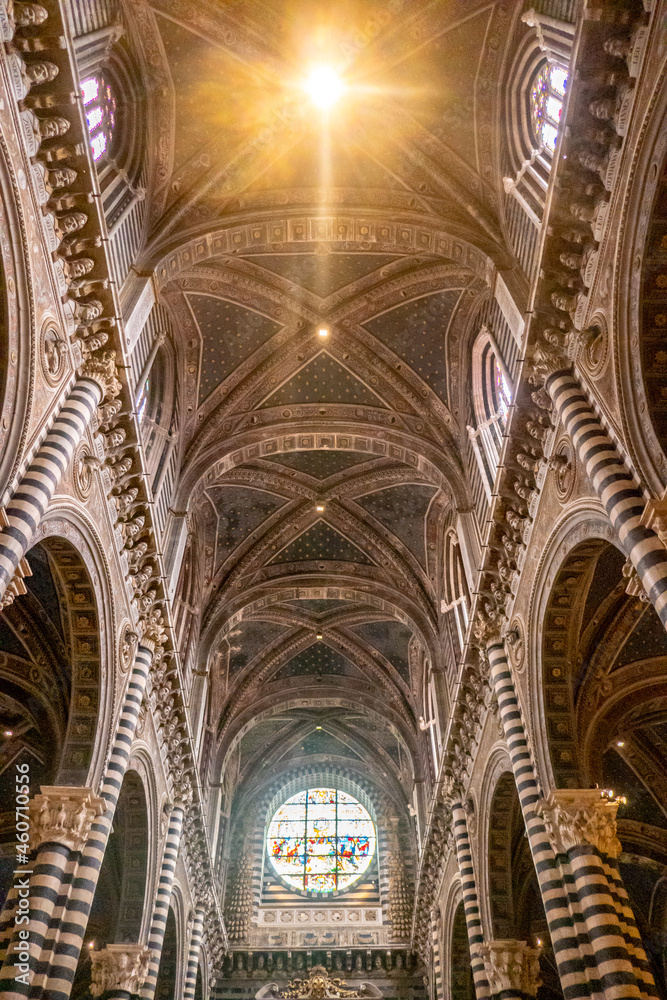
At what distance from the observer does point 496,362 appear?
52.2 feet

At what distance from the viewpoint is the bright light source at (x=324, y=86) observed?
49.1ft

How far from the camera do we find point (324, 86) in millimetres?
15156

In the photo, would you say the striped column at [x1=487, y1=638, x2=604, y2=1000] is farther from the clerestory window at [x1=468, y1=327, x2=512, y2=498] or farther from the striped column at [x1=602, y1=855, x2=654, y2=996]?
the clerestory window at [x1=468, y1=327, x2=512, y2=498]

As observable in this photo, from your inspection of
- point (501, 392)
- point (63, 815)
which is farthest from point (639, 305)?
point (63, 815)

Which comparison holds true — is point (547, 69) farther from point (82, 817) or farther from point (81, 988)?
point (81, 988)

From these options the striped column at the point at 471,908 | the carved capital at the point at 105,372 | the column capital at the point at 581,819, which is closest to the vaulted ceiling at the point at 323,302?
Result: the carved capital at the point at 105,372

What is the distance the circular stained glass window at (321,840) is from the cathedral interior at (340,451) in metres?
2.32

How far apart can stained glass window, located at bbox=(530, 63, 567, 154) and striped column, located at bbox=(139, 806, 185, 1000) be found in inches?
605

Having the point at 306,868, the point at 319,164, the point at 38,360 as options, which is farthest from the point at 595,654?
the point at 306,868

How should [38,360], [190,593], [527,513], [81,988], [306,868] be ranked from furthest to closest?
1. [306,868]
2. [190,593]
3. [81,988]
4. [527,513]
5. [38,360]

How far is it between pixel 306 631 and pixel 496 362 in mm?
13356

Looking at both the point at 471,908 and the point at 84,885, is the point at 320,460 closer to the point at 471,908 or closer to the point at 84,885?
the point at 471,908

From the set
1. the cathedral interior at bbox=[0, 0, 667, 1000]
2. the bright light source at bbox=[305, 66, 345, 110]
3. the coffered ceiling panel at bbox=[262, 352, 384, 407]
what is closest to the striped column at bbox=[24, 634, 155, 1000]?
the cathedral interior at bbox=[0, 0, 667, 1000]

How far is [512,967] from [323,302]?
47.9 ft
